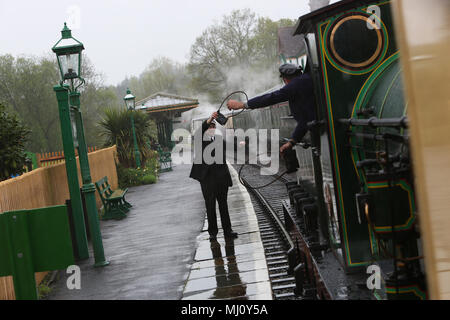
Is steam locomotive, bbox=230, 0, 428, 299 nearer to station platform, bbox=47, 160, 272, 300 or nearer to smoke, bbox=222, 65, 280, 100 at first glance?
station platform, bbox=47, 160, 272, 300

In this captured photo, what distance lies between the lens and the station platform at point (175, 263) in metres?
6.17

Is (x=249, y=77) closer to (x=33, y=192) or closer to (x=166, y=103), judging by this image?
(x=166, y=103)

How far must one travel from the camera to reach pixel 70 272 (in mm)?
8078

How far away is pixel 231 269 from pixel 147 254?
7.05 ft

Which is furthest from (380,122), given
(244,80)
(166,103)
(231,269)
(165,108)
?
(244,80)

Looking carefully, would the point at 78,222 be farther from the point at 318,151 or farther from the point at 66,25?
the point at 318,151

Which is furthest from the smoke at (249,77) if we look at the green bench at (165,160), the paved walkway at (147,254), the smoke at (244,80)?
the paved walkway at (147,254)

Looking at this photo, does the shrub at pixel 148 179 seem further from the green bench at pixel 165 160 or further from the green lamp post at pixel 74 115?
the green lamp post at pixel 74 115

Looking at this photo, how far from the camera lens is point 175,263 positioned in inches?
303

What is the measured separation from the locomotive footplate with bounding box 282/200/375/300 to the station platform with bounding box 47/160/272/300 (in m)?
0.52

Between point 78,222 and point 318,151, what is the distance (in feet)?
17.6

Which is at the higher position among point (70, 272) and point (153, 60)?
point (153, 60)

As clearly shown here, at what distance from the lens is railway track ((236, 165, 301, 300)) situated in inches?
233
